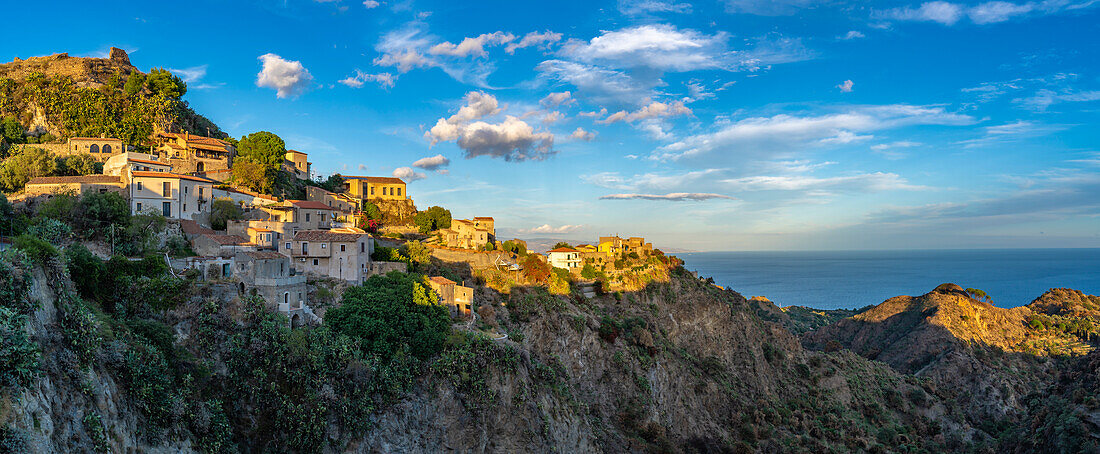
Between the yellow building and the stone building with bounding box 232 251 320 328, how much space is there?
3728cm

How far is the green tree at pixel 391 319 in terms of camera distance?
32.2m

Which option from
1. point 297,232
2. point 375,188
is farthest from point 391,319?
point 375,188

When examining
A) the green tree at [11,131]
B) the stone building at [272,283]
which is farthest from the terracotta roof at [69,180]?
the green tree at [11,131]

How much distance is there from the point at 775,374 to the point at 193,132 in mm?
74979

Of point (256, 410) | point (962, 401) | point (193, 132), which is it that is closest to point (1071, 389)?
point (962, 401)

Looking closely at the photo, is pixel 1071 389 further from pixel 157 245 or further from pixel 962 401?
pixel 157 245

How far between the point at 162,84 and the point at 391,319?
169 feet

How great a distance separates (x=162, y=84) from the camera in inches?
2522

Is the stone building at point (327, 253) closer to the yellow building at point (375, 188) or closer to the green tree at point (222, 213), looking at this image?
the green tree at point (222, 213)

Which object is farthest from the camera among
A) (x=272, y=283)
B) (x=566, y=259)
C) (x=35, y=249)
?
(x=566, y=259)

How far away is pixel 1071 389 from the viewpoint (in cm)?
4794

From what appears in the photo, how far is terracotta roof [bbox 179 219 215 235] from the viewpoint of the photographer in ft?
123

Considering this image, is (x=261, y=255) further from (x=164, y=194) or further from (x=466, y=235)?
(x=466, y=235)

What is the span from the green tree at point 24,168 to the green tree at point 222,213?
12143 millimetres
